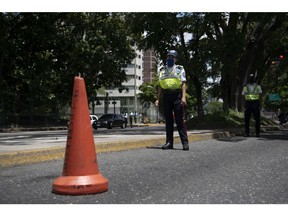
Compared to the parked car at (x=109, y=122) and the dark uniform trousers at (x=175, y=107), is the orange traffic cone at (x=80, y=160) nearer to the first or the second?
the dark uniform trousers at (x=175, y=107)

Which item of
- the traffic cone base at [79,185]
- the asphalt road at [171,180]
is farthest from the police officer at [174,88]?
the traffic cone base at [79,185]

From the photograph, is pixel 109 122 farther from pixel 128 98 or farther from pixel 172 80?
pixel 128 98

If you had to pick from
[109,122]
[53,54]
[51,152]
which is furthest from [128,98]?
[51,152]

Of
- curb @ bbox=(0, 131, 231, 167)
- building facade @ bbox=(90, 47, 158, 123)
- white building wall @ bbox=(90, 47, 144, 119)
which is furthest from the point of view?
white building wall @ bbox=(90, 47, 144, 119)

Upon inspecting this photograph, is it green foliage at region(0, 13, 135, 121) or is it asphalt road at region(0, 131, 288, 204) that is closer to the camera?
asphalt road at region(0, 131, 288, 204)

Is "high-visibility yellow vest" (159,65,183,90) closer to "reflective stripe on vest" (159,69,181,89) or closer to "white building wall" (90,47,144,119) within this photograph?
"reflective stripe on vest" (159,69,181,89)

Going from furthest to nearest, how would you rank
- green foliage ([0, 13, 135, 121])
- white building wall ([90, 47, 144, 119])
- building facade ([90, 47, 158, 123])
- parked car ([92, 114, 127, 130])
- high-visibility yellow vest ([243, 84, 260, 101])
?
white building wall ([90, 47, 144, 119]) → building facade ([90, 47, 158, 123]) → parked car ([92, 114, 127, 130]) → green foliage ([0, 13, 135, 121]) → high-visibility yellow vest ([243, 84, 260, 101])

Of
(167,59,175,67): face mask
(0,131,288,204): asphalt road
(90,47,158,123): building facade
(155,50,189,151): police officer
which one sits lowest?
(0,131,288,204): asphalt road

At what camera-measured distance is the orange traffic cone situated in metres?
4.01

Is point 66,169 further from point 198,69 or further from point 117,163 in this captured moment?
point 198,69

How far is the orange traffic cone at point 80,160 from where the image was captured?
401cm

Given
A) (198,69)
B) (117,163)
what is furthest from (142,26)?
(117,163)

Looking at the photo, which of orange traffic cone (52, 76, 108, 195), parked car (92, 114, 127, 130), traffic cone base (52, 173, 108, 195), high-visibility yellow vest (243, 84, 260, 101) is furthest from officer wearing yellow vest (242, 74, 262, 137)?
parked car (92, 114, 127, 130)

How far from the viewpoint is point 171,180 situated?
15.6 feet
